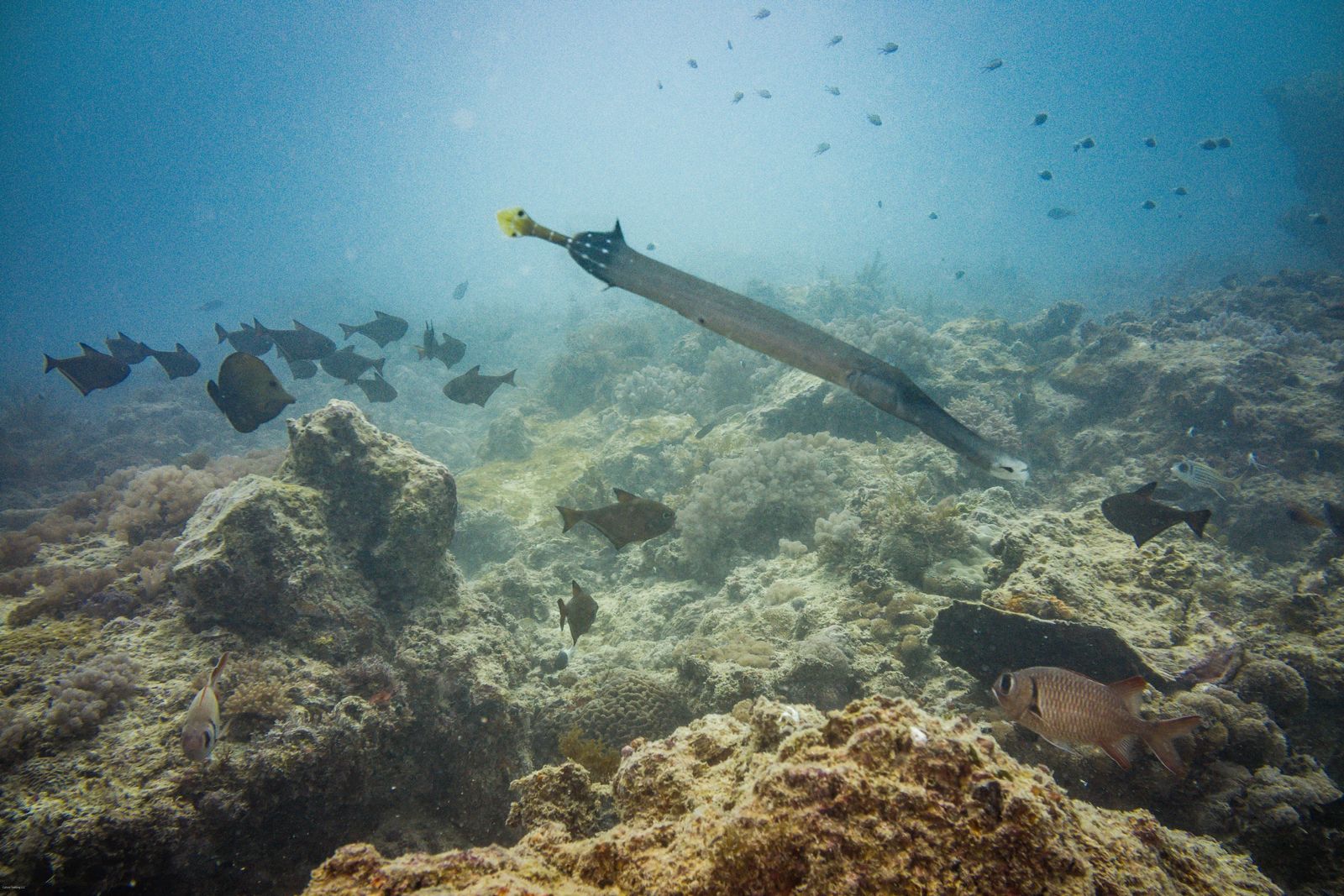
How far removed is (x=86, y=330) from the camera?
8425 cm

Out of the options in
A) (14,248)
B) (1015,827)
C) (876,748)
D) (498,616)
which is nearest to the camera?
(1015,827)

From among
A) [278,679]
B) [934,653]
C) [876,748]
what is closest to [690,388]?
[934,653]

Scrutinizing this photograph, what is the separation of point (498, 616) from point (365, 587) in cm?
143

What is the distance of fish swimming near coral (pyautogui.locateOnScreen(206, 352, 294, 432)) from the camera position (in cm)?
543

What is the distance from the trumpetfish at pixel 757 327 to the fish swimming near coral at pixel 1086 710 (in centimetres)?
145

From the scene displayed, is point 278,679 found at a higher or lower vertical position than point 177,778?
higher

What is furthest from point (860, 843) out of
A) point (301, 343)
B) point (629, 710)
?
point (301, 343)

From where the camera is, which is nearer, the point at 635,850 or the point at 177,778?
the point at 635,850

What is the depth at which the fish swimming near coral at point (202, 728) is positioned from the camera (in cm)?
295

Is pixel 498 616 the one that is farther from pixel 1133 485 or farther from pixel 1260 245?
pixel 1260 245

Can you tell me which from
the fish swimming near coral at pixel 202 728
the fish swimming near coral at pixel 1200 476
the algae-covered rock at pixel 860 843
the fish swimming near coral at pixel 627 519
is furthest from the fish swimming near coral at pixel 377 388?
the fish swimming near coral at pixel 1200 476

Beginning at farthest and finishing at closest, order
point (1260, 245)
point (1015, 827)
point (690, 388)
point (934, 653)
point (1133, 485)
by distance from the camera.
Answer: point (1260, 245)
point (690, 388)
point (1133, 485)
point (934, 653)
point (1015, 827)

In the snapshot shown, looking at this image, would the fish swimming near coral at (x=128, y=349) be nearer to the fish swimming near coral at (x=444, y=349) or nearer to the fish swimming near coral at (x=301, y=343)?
the fish swimming near coral at (x=301, y=343)

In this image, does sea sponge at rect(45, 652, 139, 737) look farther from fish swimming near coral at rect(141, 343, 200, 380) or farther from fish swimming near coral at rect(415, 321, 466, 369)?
fish swimming near coral at rect(141, 343, 200, 380)
